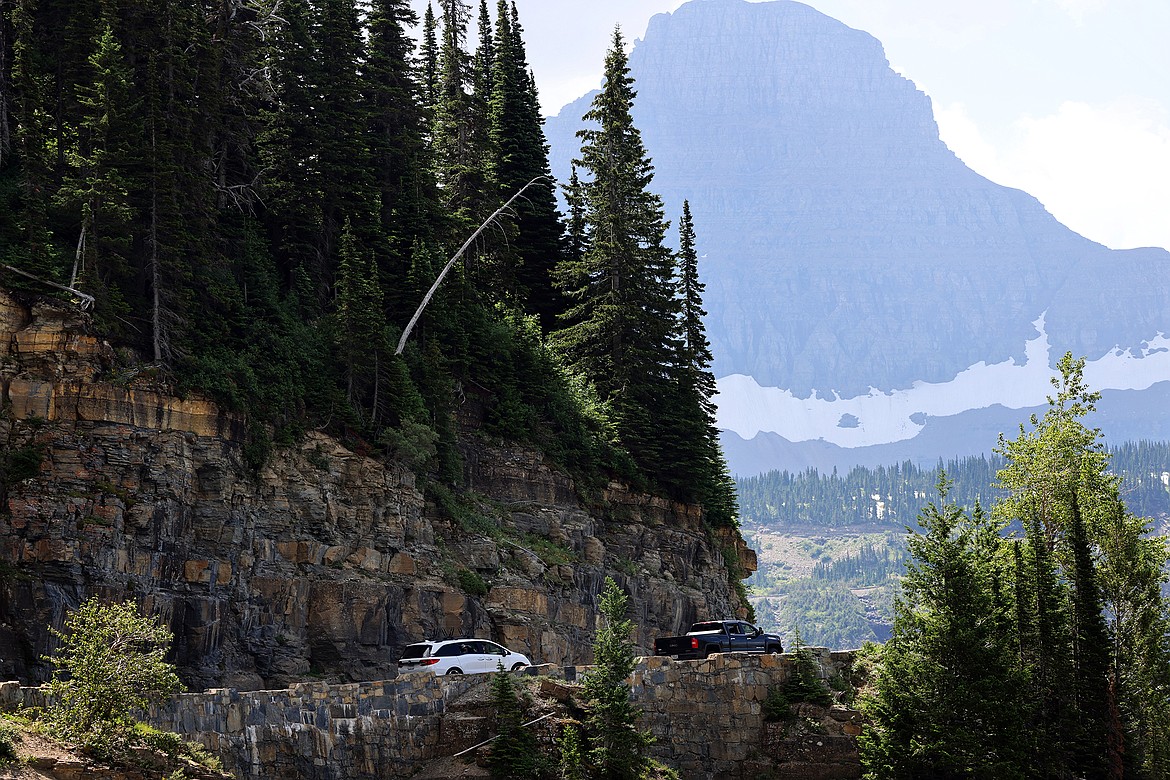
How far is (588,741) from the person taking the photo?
3938 cm

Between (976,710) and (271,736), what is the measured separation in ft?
65.8

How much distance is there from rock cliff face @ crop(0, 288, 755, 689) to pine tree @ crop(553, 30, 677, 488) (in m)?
15.1

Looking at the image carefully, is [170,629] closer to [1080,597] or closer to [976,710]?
[976,710]

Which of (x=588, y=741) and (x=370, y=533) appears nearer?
(x=588, y=741)

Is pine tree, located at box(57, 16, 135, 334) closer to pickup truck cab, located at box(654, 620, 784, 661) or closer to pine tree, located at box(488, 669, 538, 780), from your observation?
pine tree, located at box(488, 669, 538, 780)

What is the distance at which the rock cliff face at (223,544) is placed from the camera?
38312mm

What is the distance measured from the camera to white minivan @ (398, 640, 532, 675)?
134 feet

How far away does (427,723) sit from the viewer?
39094mm

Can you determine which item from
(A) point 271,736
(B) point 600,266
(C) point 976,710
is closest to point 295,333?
(A) point 271,736

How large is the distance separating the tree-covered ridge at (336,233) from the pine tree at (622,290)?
0.14 meters

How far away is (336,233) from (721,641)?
965 inches

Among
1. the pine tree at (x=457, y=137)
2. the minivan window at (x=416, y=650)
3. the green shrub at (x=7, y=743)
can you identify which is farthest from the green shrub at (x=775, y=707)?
the pine tree at (x=457, y=137)

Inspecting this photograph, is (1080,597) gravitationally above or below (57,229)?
below

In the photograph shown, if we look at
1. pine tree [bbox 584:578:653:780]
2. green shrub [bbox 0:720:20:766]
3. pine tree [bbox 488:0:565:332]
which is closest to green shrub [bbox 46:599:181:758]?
green shrub [bbox 0:720:20:766]
